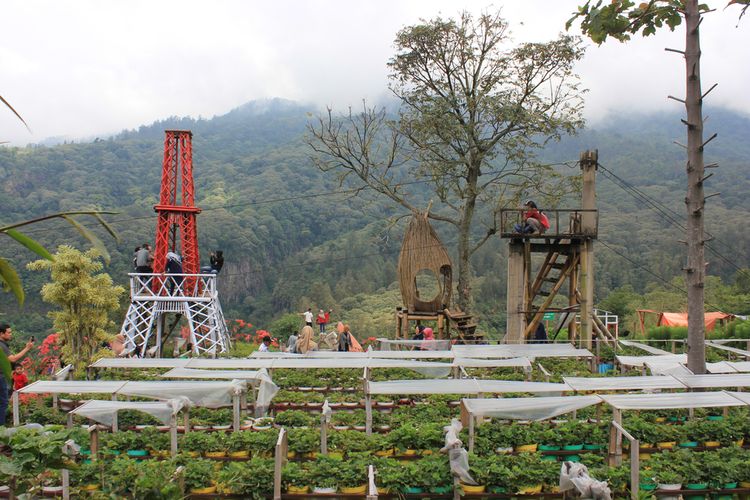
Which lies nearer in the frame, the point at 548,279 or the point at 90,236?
the point at 90,236

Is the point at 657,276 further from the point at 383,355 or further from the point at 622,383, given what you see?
the point at 622,383

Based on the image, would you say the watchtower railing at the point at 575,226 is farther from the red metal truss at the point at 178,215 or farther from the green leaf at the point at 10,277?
the green leaf at the point at 10,277

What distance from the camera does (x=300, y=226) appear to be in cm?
5575

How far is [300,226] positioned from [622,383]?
46.6 metres

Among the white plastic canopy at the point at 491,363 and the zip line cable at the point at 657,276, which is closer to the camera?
the white plastic canopy at the point at 491,363

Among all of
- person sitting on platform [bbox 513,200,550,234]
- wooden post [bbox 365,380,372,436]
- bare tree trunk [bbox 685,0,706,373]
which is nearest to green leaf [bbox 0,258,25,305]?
wooden post [bbox 365,380,372,436]

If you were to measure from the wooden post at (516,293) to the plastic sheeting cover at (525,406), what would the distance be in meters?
9.79

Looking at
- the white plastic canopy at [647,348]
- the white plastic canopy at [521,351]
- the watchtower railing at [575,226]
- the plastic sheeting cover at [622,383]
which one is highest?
the watchtower railing at [575,226]

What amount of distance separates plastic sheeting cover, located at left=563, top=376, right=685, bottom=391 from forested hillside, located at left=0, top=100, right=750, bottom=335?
24.2 meters

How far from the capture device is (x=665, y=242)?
1955 inches

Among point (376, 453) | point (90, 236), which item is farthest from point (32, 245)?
point (376, 453)

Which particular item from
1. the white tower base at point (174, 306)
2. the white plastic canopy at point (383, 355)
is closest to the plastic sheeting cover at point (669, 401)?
the white plastic canopy at point (383, 355)

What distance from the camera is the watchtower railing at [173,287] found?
73.9 feet

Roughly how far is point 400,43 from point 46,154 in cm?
4805
